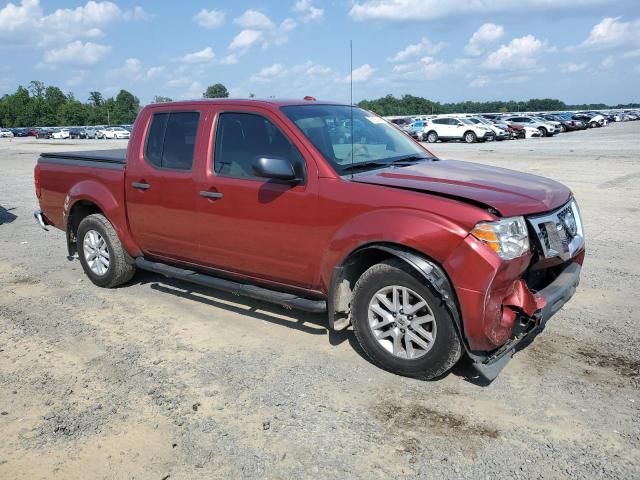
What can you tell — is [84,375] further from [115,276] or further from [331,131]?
[331,131]

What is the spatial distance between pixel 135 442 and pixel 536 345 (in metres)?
3.02

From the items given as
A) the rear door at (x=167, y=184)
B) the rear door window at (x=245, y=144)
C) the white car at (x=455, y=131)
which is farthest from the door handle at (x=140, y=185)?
the white car at (x=455, y=131)

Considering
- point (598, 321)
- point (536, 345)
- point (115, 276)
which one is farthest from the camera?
point (115, 276)

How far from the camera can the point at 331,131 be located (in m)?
4.67

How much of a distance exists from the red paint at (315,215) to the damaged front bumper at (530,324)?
8 cm

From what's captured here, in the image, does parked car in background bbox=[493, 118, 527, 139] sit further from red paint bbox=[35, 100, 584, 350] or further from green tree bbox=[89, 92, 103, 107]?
green tree bbox=[89, 92, 103, 107]

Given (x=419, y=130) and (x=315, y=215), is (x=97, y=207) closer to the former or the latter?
(x=315, y=215)

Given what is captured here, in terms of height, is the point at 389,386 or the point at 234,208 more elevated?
the point at 234,208

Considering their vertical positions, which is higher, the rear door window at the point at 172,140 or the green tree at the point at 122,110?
the green tree at the point at 122,110

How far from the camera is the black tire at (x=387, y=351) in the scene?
12.0 feet

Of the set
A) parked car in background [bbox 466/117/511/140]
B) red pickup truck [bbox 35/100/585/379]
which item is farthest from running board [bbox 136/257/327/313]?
parked car in background [bbox 466/117/511/140]

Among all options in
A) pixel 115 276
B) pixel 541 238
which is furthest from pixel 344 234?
pixel 115 276

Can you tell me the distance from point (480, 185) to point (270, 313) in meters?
2.30

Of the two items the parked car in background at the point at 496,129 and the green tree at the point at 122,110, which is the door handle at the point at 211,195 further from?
the green tree at the point at 122,110
